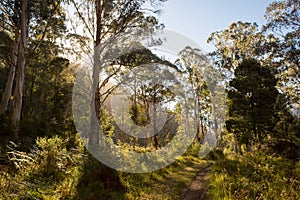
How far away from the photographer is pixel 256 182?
6.81m

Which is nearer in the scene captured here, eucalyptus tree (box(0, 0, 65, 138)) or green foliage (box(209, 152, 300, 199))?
green foliage (box(209, 152, 300, 199))

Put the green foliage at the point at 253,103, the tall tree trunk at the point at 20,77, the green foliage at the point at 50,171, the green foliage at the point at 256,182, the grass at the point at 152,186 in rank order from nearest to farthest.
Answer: the green foliage at the point at 256,182 → the green foliage at the point at 50,171 → the grass at the point at 152,186 → the tall tree trunk at the point at 20,77 → the green foliage at the point at 253,103

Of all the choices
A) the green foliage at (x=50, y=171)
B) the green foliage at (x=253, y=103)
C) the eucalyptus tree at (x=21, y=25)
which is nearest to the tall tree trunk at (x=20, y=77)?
the eucalyptus tree at (x=21, y=25)

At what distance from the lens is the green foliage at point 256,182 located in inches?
201

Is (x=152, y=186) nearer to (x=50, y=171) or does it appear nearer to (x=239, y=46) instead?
(x=50, y=171)

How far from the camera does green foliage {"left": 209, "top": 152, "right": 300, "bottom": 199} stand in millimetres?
5109

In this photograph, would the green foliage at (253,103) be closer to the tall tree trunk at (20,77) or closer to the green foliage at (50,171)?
the green foliage at (50,171)

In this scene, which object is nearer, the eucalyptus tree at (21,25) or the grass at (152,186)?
the grass at (152,186)

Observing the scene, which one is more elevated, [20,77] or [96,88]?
[20,77]

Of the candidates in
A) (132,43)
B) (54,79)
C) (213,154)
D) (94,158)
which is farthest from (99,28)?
(54,79)

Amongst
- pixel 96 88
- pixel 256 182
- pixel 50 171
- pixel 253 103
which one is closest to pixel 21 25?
pixel 96 88

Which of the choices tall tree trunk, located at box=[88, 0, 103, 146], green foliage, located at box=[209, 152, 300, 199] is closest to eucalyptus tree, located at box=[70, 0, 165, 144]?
tall tree trunk, located at box=[88, 0, 103, 146]

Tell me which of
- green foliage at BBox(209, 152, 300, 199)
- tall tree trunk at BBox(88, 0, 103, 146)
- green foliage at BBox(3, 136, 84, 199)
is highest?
tall tree trunk at BBox(88, 0, 103, 146)

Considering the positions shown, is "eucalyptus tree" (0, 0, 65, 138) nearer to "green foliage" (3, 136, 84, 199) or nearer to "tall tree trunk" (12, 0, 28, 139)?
"tall tree trunk" (12, 0, 28, 139)
